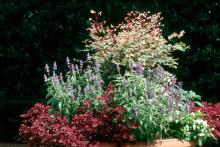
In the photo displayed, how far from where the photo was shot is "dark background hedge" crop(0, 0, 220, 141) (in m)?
8.56

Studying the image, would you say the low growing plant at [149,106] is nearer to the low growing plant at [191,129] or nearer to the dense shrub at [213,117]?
the low growing plant at [191,129]

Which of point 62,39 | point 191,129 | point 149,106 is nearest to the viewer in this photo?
point 149,106

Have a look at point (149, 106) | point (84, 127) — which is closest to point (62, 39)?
point (84, 127)

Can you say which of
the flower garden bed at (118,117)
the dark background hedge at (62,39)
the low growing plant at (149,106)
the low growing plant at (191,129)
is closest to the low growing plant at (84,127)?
the flower garden bed at (118,117)

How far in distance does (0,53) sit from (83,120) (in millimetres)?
→ 4202

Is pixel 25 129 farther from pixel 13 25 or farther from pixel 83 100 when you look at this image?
pixel 13 25

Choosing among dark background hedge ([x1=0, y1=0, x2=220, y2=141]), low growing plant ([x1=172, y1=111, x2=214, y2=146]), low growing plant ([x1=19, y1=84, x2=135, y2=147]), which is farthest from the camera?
dark background hedge ([x1=0, y1=0, x2=220, y2=141])

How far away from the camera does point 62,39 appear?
8.88 m

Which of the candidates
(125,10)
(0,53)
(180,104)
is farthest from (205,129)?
(0,53)

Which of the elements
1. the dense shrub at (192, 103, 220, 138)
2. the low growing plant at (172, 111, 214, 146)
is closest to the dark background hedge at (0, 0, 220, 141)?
the dense shrub at (192, 103, 220, 138)

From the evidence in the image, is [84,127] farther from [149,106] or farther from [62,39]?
[62,39]

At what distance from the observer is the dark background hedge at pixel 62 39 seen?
337 inches

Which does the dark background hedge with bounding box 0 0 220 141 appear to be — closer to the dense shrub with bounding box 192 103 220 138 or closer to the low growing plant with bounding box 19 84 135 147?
the dense shrub with bounding box 192 103 220 138

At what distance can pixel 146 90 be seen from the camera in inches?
215
